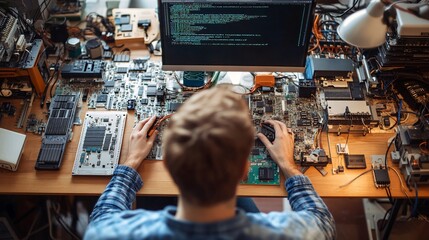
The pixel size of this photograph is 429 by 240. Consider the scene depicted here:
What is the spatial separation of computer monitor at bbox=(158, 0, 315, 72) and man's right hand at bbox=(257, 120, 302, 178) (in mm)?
291

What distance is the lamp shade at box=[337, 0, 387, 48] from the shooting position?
1.70m

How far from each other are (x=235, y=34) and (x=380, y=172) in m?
0.83

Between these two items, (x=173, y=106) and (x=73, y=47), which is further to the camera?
(x=73, y=47)

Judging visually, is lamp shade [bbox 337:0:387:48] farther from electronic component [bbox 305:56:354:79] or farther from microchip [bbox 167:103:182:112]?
microchip [bbox 167:103:182:112]

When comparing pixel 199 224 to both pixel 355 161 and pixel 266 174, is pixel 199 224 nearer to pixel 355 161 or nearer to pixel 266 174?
pixel 266 174

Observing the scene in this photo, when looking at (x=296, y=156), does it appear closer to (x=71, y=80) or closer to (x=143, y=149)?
(x=143, y=149)

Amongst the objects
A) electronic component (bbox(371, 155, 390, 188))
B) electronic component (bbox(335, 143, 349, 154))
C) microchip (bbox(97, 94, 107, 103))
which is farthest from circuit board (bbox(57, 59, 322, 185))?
electronic component (bbox(371, 155, 390, 188))

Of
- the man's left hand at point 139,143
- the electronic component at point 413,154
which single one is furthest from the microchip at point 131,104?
the electronic component at point 413,154

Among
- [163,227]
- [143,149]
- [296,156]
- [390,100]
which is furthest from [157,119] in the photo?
[390,100]

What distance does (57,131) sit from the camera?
2.11m

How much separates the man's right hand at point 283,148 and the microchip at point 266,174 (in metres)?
0.04

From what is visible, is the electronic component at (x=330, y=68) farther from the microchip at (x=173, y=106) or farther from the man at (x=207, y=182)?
the man at (x=207, y=182)

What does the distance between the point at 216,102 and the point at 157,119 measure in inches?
35.2

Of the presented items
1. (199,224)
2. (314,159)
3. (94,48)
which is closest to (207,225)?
(199,224)
